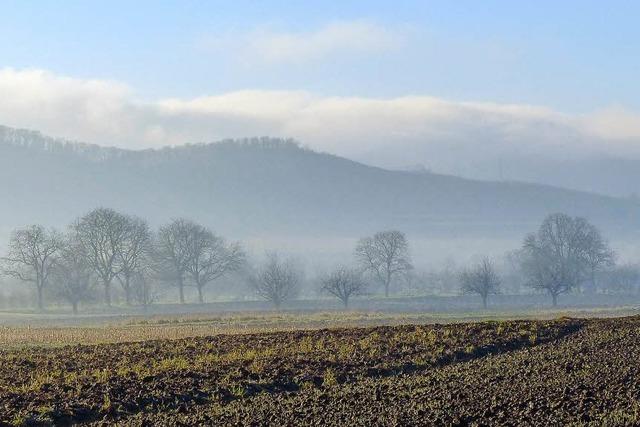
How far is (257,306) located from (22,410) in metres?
84.2

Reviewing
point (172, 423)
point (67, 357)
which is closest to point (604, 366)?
point (172, 423)

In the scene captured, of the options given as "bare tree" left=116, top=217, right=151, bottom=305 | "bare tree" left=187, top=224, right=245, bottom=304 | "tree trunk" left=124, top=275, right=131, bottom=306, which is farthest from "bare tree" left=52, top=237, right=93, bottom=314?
"bare tree" left=187, top=224, right=245, bottom=304

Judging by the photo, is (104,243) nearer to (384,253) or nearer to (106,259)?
(106,259)

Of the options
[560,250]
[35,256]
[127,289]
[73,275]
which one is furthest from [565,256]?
[35,256]

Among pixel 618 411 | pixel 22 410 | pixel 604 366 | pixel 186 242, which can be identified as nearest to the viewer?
pixel 618 411

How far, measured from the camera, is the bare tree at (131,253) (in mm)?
106250

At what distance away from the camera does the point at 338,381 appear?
26078mm

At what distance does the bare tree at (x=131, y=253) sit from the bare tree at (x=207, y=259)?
6.36m

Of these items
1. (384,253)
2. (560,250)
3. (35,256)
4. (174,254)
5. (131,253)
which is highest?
(35,256)

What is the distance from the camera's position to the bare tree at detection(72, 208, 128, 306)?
106062mm

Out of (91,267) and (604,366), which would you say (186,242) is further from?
(604,366)

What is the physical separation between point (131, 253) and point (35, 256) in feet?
34.1

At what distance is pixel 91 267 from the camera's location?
106188 millimetres

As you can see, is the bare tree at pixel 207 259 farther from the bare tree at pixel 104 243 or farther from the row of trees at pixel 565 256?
the row of trees at pixel 565 256
